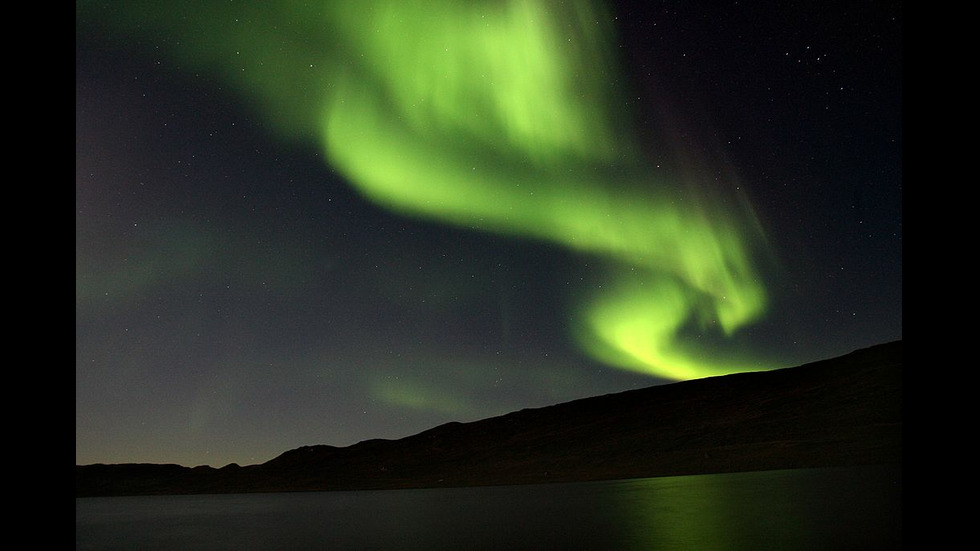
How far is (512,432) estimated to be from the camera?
9531 centimetres

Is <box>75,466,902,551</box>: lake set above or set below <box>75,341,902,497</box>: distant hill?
above

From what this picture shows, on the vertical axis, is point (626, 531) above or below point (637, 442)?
above

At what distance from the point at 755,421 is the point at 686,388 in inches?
762

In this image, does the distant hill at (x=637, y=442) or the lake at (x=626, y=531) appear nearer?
the lake at (x=626, y=531)

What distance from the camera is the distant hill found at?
62.9 meters

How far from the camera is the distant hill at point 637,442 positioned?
206 feet

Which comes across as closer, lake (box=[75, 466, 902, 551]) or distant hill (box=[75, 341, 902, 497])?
lake (box=[75, 466, 902, 551])

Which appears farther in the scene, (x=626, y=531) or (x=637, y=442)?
(x=637, y=442)

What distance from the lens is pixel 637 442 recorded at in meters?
78.1

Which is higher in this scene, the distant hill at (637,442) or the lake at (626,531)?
the lake at (626,531)

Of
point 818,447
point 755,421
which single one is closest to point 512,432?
point 755,421

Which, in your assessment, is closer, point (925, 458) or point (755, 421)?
point (925, 458)
